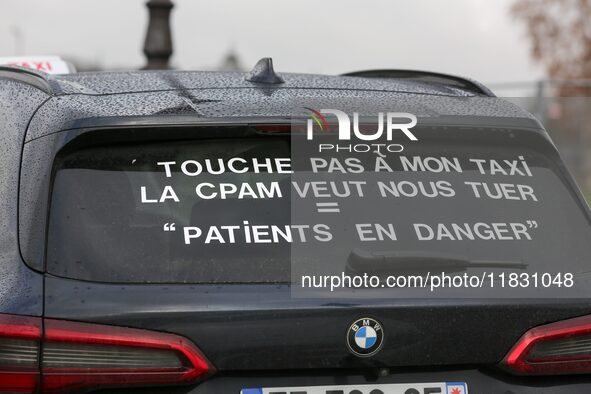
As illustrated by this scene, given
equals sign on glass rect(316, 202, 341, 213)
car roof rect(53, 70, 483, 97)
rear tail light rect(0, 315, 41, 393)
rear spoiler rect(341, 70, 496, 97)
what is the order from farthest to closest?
rear spoiler rect(341, 70, 496, 97) → car roof rect(53, 70, 483, 97) → equals sign on glass rect(316, 202, 341, 213) → rear tail light rect(0, 315, 41, 393)

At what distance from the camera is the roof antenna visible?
3648mm

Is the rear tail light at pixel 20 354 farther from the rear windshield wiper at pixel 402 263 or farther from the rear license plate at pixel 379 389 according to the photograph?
the rear windshield wiper at pixel 402 263

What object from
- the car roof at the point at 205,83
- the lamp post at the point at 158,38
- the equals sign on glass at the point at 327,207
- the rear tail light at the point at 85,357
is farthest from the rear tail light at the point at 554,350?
the lamp post at the point at 158,38

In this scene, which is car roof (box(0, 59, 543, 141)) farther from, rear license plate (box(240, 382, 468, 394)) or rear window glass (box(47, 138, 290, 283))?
rear license plate (box(240, 382, 468, 394))

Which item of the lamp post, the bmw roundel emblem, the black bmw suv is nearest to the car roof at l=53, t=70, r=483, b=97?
the black bmw suv

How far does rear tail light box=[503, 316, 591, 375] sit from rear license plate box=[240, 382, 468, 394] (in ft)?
0.52

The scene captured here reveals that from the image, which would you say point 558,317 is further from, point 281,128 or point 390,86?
point 390,86

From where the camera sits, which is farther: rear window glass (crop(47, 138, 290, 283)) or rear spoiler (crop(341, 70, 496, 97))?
rear spoiler (crop(341, 70, 496, 97))

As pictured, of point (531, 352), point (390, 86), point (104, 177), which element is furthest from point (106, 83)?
point (531, 352)

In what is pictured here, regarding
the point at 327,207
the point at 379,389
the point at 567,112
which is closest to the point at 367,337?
the point at 379,389

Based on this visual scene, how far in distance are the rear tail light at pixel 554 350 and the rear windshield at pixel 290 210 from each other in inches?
7.3

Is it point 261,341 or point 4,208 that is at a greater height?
point 4,208

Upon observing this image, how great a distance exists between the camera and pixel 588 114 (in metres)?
16.2

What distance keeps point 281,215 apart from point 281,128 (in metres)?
0.25
